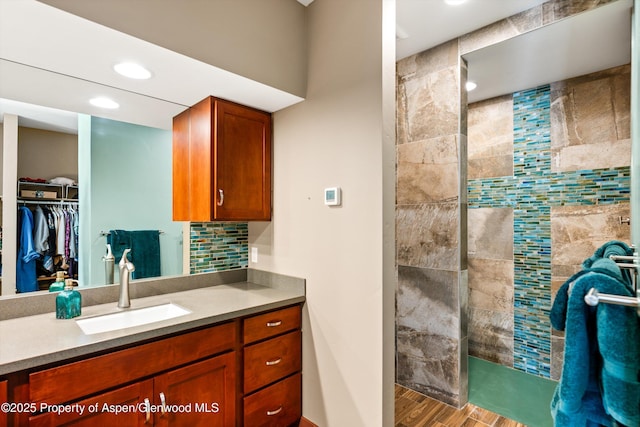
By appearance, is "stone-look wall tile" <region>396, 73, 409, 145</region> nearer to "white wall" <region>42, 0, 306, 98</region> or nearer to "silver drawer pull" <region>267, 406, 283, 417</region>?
"white wall" <region>42, 0, 306, 98</region>

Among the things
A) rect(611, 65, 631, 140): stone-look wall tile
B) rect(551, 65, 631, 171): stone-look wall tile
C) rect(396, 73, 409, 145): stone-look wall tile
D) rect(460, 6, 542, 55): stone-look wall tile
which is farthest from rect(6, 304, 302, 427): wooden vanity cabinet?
rect(611, 65, 631, 140): stone-look wall tile

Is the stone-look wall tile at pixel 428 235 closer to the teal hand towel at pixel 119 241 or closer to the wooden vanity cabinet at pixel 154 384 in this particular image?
the wooden vanity cabinet at pixel 154 384

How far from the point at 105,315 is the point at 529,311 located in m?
3.12

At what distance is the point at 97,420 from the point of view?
1.24 m

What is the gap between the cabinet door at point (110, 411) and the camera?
1.15 m

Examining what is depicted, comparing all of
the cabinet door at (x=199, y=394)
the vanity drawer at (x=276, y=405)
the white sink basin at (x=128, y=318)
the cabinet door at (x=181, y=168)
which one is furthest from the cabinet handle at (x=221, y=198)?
the vanity drawer at (x=276, y=405)

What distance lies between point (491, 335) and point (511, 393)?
57 centimetres

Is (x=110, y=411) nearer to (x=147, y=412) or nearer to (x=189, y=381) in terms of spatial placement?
(x=147, y=412)

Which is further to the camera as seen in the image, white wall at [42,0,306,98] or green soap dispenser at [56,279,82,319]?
green soap dispenser at [56,279,82,319]

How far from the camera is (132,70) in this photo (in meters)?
1.57

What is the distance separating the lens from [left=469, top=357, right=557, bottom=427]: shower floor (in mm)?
2115

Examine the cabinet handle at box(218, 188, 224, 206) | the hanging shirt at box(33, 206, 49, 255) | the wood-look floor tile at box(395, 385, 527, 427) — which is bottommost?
the wood-look floor tile at box(395, 385, 527, 427)

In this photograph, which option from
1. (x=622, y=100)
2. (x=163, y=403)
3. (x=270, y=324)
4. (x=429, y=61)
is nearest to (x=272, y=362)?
(x=270, y=324)

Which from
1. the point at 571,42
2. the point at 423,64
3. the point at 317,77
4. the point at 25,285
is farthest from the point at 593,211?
the point at 25,285
